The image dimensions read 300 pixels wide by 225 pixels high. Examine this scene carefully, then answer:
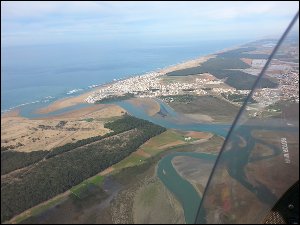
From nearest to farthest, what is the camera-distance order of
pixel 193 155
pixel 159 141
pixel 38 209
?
pixel 38 209, pixel 193 155, pixel 159 141

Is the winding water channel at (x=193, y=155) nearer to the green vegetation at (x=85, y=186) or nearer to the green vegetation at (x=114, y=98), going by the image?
the green vegetation at (x=114, y=98)

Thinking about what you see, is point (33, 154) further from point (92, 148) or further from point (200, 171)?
point (200, 171)

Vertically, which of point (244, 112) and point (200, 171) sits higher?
point (244, 112)

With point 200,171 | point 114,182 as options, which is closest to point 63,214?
point 114,182

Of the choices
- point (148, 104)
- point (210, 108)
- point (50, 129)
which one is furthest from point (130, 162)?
point (148, 104)

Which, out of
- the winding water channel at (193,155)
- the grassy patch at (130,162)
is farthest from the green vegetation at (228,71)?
the grassy patch at (130,162)

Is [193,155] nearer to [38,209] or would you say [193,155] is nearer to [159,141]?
[159,141]
